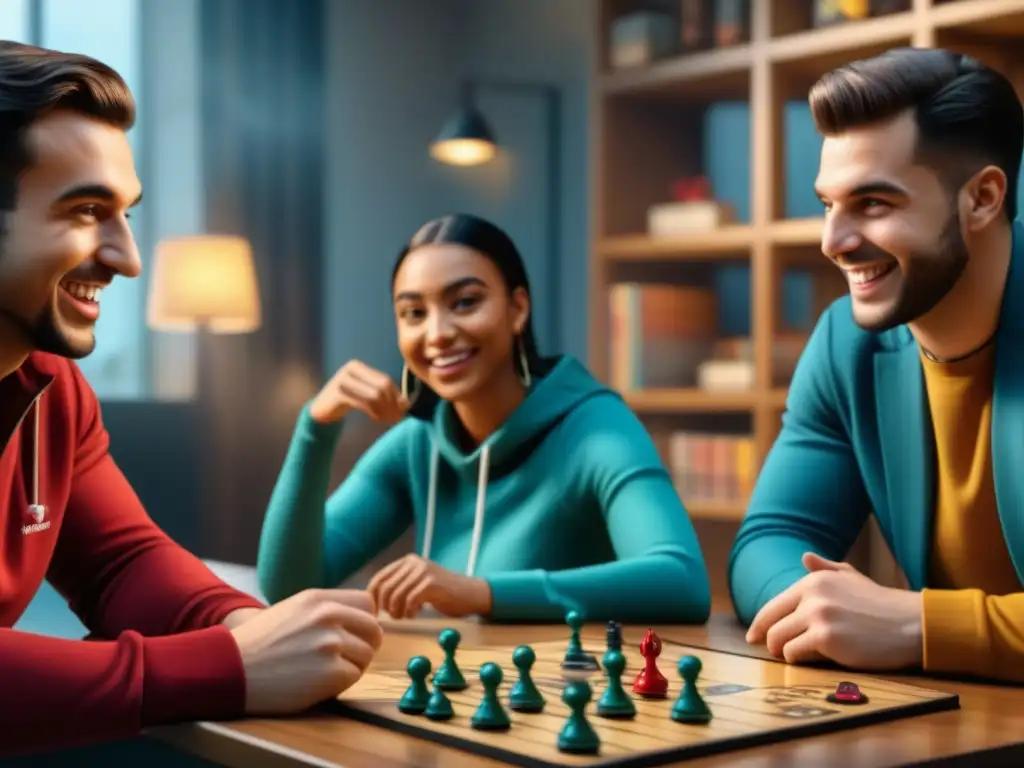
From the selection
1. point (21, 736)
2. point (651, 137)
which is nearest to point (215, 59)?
point (651, 137)

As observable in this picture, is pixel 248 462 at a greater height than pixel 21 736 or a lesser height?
lesser

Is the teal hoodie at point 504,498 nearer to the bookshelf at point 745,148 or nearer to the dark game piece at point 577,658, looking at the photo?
the dark game piece at point 577,658

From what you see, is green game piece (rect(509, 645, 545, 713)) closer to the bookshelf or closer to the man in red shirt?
the man in red shirt

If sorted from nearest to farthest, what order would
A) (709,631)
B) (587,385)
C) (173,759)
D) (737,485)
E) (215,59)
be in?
(173,759) < (709,631) < (587,385) < (737,485) < (215,59)

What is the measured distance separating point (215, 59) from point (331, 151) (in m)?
0.55

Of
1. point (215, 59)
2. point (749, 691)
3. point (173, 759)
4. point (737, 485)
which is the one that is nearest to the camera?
point (749, 691)

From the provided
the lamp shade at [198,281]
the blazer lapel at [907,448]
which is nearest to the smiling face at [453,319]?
the blazer lapel at [907,448]

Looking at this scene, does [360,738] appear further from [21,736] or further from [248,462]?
[248,462]

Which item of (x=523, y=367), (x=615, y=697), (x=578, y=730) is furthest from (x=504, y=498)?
(x=578, y=730)

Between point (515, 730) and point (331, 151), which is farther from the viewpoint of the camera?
point (331, 151)

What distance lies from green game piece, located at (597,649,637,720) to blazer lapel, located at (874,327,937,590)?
1.77ft

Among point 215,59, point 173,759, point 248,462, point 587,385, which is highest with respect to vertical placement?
point 215,59

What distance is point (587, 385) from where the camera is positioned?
78.1 inches

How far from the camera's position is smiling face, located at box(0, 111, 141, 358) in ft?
4.02
